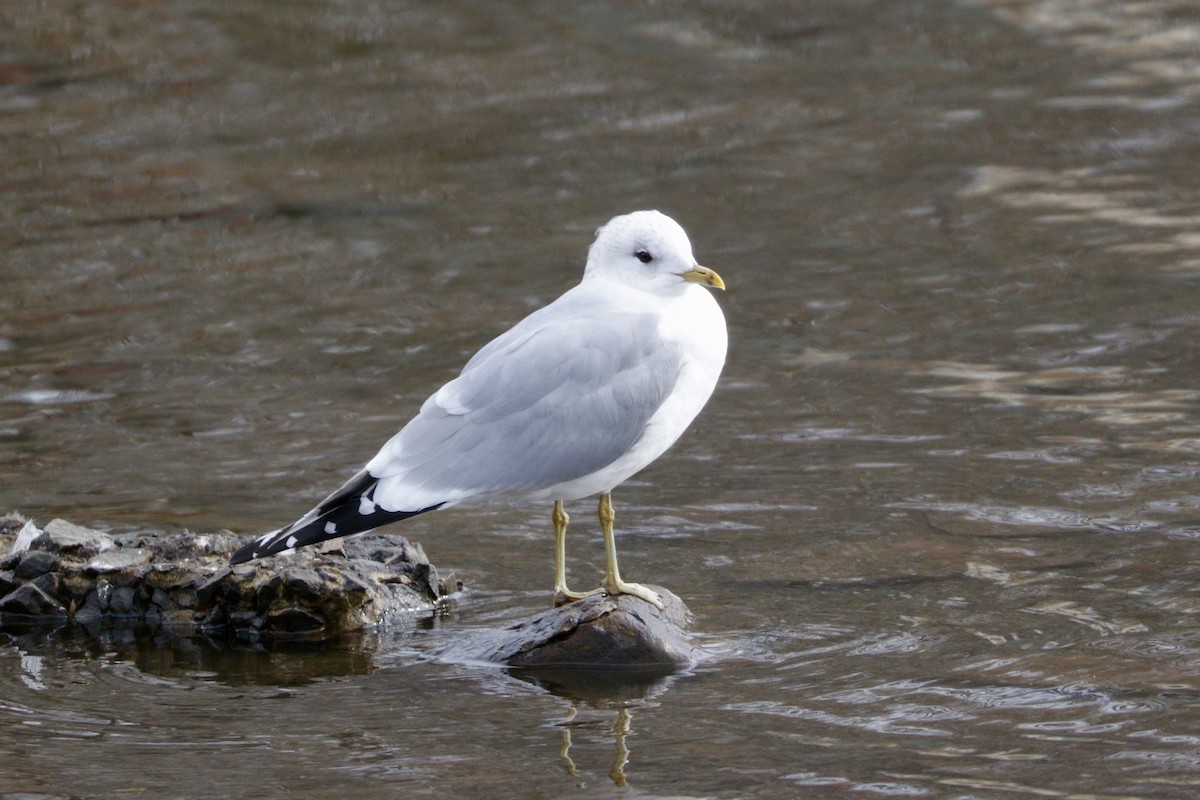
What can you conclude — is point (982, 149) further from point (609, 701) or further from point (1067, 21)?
point (609, 701)

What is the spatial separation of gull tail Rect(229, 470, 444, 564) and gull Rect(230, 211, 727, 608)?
29mm

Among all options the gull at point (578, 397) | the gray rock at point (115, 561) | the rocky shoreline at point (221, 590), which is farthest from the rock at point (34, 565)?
the gull at point (578, 397)

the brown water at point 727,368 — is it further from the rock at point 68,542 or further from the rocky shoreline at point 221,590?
the rock at point 68,542

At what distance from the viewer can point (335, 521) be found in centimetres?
488

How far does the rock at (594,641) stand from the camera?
5065 mm

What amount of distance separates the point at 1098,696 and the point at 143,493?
3567mm

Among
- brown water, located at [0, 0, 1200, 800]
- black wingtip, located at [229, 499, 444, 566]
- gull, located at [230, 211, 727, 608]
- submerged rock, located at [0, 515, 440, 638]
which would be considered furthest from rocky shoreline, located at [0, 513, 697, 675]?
black wingtip, located at [229, 499, 444, 566]

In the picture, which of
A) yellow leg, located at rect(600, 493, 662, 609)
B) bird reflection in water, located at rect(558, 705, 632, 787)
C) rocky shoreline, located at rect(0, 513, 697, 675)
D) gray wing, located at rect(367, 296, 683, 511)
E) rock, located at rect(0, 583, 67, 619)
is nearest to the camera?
bird reflection in water, located at rect(558, 705, 632, 787)

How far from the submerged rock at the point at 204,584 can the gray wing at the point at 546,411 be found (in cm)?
62

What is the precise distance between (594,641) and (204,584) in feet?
3.94

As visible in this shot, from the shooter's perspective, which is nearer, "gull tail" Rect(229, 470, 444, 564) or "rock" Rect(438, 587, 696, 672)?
"gull tail" Rect(229, 470, 444, 564)

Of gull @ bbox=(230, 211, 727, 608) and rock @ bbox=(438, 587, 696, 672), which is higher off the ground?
gull @ bbox=(230, 211, 727, 608)

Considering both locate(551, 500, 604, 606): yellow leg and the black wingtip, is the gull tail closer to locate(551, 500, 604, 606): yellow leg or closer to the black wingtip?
the black wingtip

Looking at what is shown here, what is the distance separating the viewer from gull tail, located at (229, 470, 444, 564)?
485 centimetres
